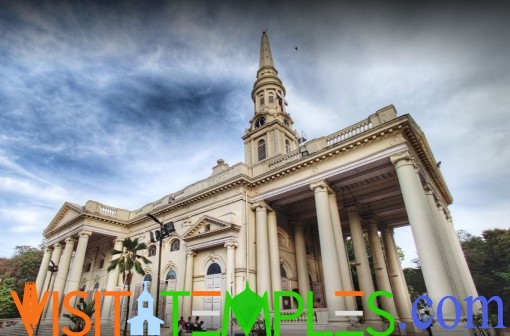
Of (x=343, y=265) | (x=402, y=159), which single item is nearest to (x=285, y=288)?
(x=343, y=265)

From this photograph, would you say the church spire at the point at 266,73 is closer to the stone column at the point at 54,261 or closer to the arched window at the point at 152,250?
the arched window at the point at 152,250

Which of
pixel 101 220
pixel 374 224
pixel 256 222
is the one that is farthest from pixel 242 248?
pixel 101 220

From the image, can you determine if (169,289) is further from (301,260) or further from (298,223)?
(298,223)

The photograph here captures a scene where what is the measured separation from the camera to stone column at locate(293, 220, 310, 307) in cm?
2114

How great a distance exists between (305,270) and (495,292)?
38.6m

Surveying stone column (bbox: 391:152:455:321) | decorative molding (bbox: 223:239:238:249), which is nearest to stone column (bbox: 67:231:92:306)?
decorative molding (bbox: 223:239:238:249)

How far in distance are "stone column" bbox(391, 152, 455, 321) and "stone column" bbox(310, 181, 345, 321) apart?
4.08 m

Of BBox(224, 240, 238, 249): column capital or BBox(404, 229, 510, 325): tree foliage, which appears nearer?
BBox(224, 240, 238, 249): column capital

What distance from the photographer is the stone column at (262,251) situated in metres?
A: 17.6

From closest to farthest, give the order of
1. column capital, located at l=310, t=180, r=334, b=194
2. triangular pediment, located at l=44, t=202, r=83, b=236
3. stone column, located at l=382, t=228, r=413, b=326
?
column capital, located at l=310, t=180, r=334, b=194
stone column, located at l=382, t=228, r=413, b=326
triangular pediment, located at l=44, t=202, r=83, b=236

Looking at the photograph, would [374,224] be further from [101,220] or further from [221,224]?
[101,220]

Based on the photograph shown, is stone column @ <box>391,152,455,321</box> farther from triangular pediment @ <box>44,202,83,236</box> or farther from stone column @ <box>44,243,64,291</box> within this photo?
stone column @ <box>44,243,64,291</box>

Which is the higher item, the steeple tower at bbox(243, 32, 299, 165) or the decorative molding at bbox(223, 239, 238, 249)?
the steeple tower at bbox(243, 32, 299, 165)

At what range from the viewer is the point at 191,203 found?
2295cm
